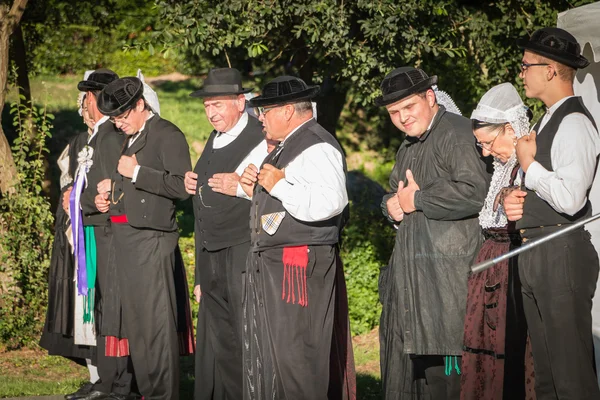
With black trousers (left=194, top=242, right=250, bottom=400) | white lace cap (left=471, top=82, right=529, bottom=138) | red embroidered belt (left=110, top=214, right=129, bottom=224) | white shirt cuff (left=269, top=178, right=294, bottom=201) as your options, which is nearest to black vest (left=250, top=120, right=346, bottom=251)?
white shirt cuff (left=269, top=178, right=294, bottom=201)

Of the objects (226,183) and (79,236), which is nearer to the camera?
(226,183)

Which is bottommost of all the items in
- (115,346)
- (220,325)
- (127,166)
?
(115,346)

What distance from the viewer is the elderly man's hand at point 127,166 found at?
612 cm

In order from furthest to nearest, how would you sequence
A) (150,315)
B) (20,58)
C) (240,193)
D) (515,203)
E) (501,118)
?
(20,58) → (150,315) → (240,193) → (501,118) → (515,203)

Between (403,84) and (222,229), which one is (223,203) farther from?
(403,84)

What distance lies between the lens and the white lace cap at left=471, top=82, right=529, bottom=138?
4723 mm

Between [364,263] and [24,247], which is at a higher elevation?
[24,247]

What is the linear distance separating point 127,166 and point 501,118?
264 cm

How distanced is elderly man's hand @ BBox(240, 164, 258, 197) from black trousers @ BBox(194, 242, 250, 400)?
1.62ft

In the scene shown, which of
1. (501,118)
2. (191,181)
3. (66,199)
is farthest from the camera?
(66,199)

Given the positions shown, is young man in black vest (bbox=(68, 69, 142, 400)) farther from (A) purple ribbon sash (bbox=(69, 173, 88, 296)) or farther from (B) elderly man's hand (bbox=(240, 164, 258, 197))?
(B) elderly man's hand (bbox=(240, 164, 258, 197))

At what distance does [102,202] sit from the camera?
20.8 feet

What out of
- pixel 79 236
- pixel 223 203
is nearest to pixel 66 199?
pixel 79 236

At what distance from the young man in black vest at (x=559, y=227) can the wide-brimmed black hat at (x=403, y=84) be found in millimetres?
697
